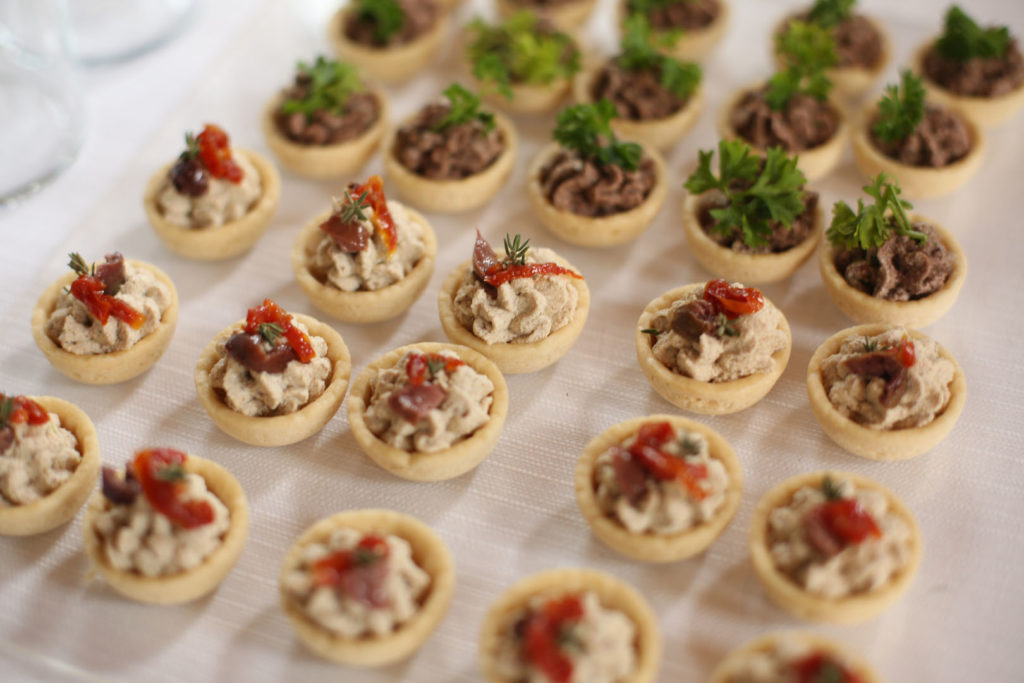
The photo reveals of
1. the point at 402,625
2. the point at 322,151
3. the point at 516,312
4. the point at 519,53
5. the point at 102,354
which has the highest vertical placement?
the point at 519,53

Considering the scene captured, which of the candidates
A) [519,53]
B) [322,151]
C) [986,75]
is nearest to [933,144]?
[986,75]

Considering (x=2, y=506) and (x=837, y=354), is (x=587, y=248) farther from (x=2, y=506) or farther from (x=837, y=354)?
(x=2, y=506)

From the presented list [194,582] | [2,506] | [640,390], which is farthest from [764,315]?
[2,506]

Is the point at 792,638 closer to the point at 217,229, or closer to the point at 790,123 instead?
the point at 790,123

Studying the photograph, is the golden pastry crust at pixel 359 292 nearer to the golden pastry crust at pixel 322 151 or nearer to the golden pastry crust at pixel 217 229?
the golden pastry crust at pixel 217 229

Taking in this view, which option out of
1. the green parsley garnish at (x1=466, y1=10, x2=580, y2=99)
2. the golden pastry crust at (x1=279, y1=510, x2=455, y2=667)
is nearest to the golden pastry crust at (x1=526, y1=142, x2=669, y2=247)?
the green parsley garnish at (x1=466, y1=10, x2=580, y2=99)

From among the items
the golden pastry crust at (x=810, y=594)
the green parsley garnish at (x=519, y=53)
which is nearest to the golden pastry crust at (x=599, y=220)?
the green parsley garnish at (x=519, y=53)
